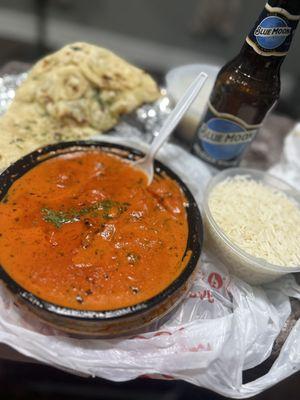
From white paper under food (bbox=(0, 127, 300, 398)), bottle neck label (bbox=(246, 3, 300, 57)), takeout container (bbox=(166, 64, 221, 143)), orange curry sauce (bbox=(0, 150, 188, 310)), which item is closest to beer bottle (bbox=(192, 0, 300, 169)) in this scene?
bottle neck label (bbox=(246, 3, 300, 57))

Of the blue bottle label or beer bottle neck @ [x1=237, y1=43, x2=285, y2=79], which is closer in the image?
beer bottle neck @ [x1=237, y1=43, x2=285, y2=79]

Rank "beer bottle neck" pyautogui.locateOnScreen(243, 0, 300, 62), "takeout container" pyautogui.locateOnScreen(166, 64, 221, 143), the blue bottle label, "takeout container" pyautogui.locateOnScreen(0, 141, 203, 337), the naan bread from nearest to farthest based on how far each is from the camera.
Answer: "takeout container" pyautogui.locateOnScreen(0, 141, 203, 337)
"beer bottle neck" pyautogui.locateOnScreen(243, 0, 300, 62)
the blue bottle label
the naan bread
"takeout container" pyautogui.locateOnScreen(166, 64, 221, 143)

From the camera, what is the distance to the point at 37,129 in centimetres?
169

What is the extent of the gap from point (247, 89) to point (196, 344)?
0.89 metres

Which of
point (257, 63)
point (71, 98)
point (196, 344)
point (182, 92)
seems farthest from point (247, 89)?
point (196, 344)

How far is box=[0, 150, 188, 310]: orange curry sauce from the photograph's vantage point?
112cm

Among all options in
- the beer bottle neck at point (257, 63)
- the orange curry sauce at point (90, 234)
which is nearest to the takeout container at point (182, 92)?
the beer bottle neck at point (257, 63)

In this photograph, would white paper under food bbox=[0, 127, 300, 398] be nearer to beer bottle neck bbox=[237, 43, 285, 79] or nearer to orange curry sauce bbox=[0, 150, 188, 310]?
orange curry sauce bbox=[0, 150, 188, 310]

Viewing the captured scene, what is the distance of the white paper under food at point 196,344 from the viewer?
3.73 feet

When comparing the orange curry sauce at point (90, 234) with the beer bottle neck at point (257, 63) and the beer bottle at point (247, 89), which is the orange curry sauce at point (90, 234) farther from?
the beer bottle neck at point (257, 63)

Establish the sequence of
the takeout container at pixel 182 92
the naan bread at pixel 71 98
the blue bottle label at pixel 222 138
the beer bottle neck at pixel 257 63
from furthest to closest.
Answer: the takeout container at pixel 182 92
the naan bread at pixel 71 98
the blue bottle label at pixel 222 138
the beer bottle neck at pixel 257 63

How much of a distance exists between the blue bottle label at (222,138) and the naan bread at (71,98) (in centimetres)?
37

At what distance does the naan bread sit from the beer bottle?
1.32 feet

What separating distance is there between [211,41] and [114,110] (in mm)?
2390
